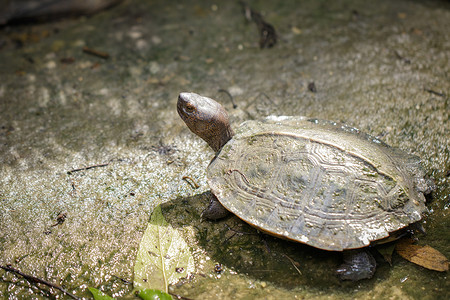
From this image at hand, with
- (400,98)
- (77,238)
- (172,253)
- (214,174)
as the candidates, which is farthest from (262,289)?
(400,98)

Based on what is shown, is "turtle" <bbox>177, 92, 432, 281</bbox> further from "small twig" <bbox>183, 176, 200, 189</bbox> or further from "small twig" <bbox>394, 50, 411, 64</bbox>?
"small twig" <bbox>394, 50, 411, 64</bbox>

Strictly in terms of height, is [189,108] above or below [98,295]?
above

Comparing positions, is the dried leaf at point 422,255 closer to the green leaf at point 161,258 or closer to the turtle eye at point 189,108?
the green leaf at point 161,258

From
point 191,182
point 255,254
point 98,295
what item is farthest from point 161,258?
point 191,182

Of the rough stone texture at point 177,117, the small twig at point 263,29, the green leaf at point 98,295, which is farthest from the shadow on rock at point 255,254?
the small twig at point 263,29

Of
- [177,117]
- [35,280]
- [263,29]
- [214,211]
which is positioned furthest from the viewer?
[263,29]

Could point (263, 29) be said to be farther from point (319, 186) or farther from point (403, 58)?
point (319, 186)
